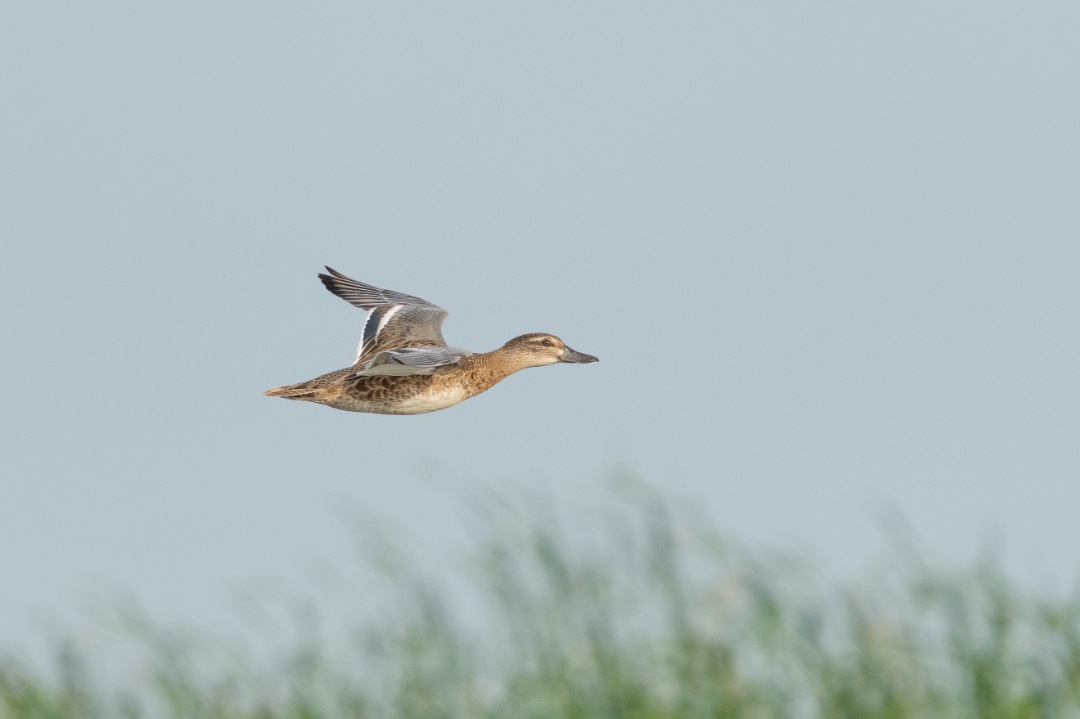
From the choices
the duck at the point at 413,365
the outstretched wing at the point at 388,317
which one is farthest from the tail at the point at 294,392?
the outstretched wing at the point at 388,317

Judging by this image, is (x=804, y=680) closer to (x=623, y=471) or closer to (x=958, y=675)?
(x=958, y=675)

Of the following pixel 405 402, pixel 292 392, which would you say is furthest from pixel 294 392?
pixel 405 402

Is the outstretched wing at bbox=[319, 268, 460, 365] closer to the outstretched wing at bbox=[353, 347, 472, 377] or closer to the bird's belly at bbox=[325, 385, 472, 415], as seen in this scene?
the bird's belly at bbox=[325, 385, 472, 415]

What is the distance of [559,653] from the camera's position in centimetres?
569

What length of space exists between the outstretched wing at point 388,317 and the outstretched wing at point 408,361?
1738mm

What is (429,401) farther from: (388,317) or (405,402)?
(388,317)

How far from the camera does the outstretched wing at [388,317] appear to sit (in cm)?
1305

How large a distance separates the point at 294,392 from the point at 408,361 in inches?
67.9

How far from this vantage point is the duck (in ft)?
35.2

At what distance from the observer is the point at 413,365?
998 cm

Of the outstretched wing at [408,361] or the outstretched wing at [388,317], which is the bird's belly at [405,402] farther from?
the outstretched wing at [388,317]

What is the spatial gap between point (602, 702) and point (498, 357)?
7.07m

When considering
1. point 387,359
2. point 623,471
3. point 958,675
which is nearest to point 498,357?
point 387,359

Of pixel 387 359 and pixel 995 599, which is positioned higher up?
pixel 387 359
